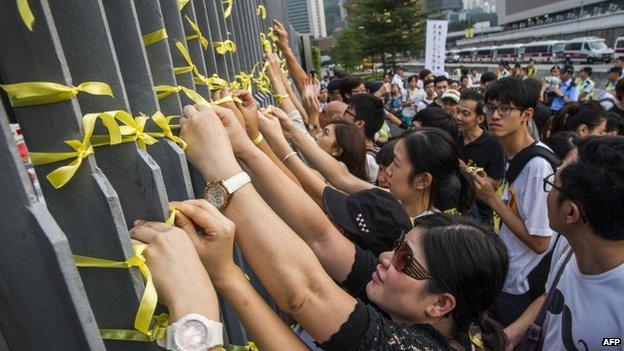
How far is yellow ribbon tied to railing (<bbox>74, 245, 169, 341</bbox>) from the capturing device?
1023mm

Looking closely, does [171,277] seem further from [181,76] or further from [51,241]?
[181,76]

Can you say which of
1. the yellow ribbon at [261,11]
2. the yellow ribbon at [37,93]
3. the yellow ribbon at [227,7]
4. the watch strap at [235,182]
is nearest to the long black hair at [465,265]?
the watch strap at [235,182]

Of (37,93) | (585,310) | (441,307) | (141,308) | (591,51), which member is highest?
(37,93)

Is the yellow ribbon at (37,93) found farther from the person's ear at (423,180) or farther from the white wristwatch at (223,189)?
the person's ear at (423,180)

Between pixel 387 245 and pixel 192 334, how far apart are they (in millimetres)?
1238

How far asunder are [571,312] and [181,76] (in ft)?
6.27

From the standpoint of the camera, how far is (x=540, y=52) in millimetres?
31953

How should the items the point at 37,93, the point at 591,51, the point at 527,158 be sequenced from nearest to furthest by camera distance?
the point at 37,93 → the point at 527,158 → the point at 591,51

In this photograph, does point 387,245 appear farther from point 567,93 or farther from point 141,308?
point 567,93

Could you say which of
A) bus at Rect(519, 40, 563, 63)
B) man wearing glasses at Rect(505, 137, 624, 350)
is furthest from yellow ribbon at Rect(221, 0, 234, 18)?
Result: bus at Rect(519, 40, 563, 63)

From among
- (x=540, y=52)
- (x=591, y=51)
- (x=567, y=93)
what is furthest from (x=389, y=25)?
(x=567, y=93)

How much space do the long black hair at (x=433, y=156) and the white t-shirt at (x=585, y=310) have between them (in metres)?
0.86

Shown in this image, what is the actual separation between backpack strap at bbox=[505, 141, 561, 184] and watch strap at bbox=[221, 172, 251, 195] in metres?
2.30

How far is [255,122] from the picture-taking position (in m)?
1.98
